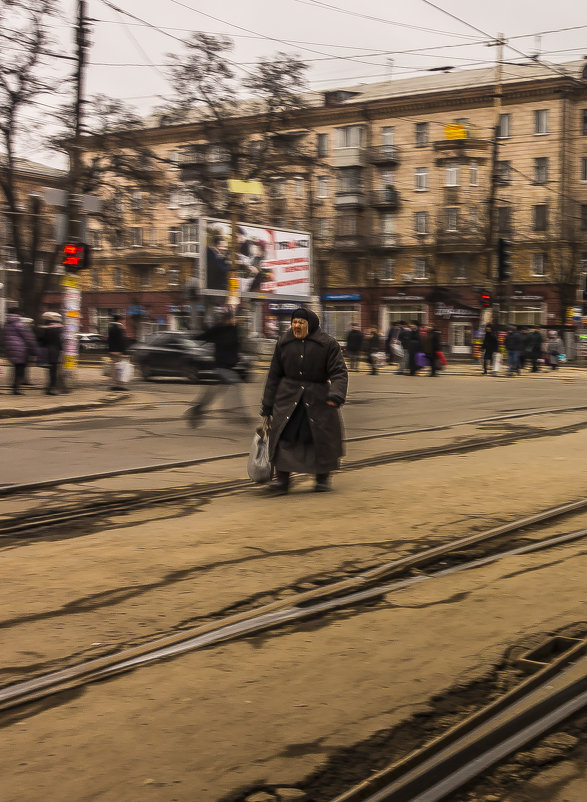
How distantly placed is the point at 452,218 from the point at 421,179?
3.52m

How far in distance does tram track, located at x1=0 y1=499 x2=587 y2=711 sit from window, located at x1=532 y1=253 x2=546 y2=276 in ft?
167

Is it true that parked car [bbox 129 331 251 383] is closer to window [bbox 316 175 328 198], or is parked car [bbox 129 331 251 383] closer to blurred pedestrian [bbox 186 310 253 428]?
blurred pedestrian [bbox 186 310 253 428]

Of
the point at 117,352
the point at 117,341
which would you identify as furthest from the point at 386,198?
the point at 117,352

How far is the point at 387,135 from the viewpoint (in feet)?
205

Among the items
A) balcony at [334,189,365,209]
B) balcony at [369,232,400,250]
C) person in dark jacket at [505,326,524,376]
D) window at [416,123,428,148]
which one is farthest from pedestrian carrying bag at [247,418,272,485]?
balcony at [334,189,365,209]

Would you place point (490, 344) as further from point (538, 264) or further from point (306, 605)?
point (306, 605)

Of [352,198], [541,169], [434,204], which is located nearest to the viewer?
[541,169]

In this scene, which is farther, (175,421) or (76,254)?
(76,254)

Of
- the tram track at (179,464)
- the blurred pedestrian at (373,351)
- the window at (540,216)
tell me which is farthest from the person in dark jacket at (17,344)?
the window at (540,216)

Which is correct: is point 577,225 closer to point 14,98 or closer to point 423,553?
point 14,98

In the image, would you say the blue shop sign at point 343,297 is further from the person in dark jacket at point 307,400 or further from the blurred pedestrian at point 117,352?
the person in dark jacket at point 307,400

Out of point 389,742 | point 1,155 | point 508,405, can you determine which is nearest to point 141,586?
point 389,742

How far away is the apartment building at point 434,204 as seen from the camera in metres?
56.2

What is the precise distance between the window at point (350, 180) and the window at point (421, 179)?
356 centimetres
